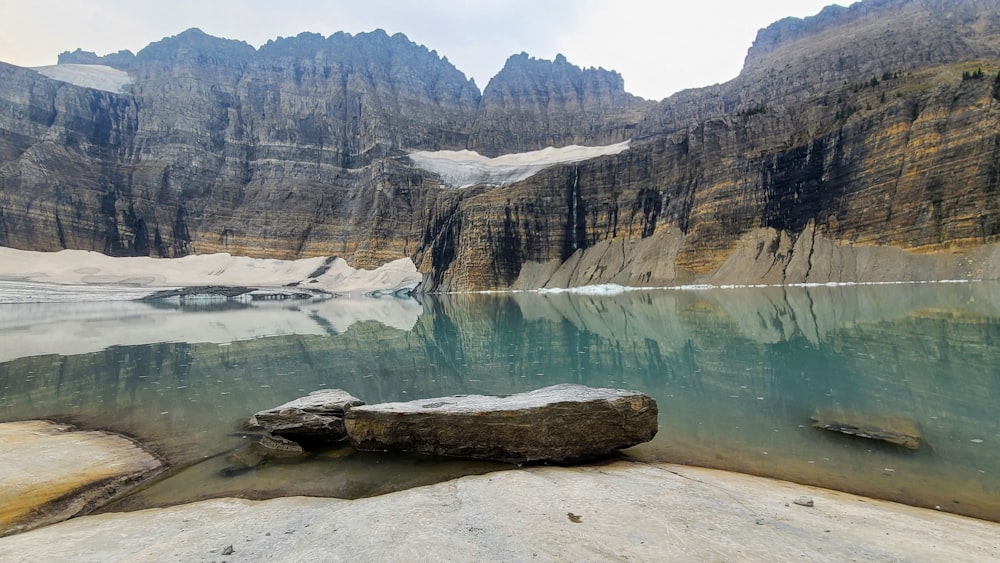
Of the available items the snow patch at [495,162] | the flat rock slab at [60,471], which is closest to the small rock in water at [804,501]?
the flat rock slab at [60,471]

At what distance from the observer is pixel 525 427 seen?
7.05 meters

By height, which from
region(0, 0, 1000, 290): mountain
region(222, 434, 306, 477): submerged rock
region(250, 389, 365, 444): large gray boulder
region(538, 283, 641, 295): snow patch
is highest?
region(0, 0, 1000, 290): mountain

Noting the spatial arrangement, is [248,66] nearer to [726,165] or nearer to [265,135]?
[265,135]

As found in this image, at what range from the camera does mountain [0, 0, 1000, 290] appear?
2168 inches

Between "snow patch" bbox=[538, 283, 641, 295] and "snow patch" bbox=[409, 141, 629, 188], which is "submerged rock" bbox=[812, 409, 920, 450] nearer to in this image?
"snow patch" bbox=[538, 283, 641, 295]

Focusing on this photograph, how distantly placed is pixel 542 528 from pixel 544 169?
9558 cm

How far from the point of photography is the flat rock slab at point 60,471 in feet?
19.2

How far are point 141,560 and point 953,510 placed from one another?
7946 millimetres

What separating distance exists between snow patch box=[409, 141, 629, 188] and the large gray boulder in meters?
96.7

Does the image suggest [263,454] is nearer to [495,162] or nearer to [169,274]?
[169,274]

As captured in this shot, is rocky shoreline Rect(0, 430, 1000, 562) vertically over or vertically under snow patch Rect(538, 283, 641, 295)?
under

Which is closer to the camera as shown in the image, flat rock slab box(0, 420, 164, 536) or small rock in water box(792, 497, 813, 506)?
small rock in water box(792, 497, 813, 506)

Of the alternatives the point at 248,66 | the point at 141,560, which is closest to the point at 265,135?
the point at 248,66

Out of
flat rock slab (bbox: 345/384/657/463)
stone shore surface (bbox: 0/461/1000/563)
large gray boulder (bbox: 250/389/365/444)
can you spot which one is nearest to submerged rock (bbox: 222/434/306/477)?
large gray boulder (bbox: 250/389/365/444)
